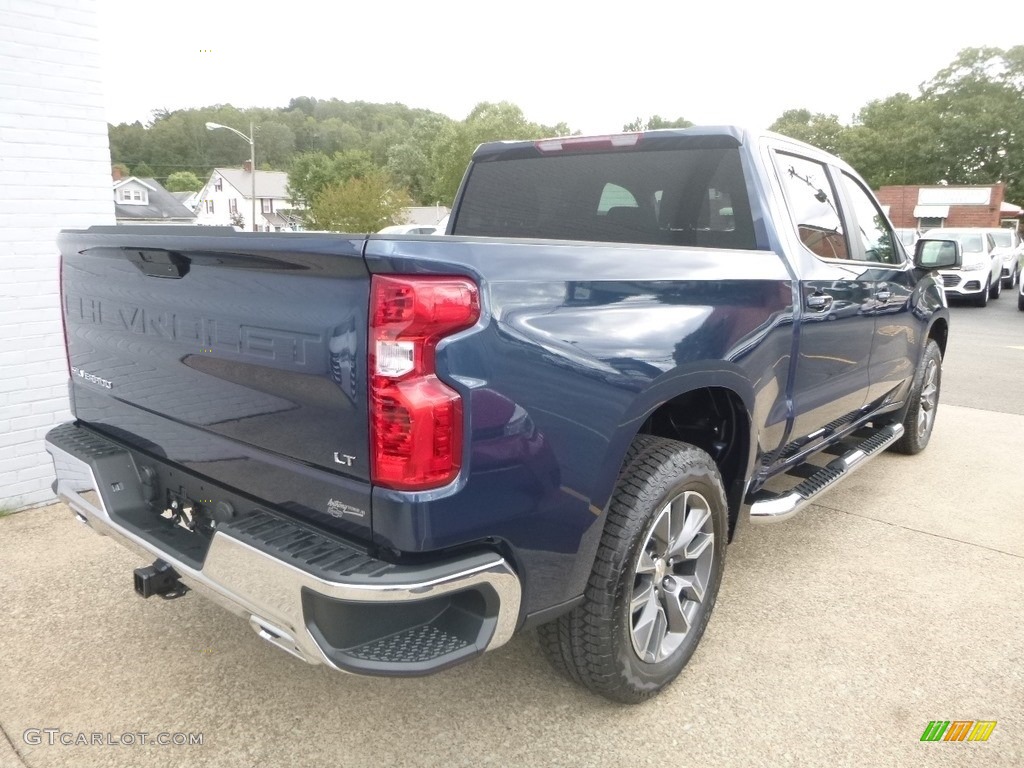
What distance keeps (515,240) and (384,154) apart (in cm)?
10736

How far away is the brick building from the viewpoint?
38.2 meters

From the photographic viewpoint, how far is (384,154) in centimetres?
10388

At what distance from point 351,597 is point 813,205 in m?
2.87

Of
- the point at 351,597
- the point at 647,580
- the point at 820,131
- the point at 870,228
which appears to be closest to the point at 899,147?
the point at 820,131

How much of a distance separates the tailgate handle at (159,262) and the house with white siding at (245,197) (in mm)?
83912

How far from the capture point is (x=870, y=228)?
4.35 m

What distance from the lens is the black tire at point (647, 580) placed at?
2.32 metres

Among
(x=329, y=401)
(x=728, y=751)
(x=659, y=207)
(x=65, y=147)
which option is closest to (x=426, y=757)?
(x=728, y=751)

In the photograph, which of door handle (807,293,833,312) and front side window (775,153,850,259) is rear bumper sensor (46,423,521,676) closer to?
door handle (807,293,833,312)

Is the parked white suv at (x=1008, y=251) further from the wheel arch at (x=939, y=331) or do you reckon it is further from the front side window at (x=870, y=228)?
the front side window at (x=870, y=228)

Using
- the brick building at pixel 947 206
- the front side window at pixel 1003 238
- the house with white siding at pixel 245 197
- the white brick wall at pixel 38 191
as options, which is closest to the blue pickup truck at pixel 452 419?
the white brick wall at pixel 38 191

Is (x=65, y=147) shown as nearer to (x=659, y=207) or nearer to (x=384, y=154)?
(x=659, y=207)

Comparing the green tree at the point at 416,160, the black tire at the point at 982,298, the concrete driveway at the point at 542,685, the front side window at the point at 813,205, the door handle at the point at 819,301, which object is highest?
the green tree at the point at 416,160

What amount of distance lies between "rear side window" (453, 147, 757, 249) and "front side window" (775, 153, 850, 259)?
0.29 metres
